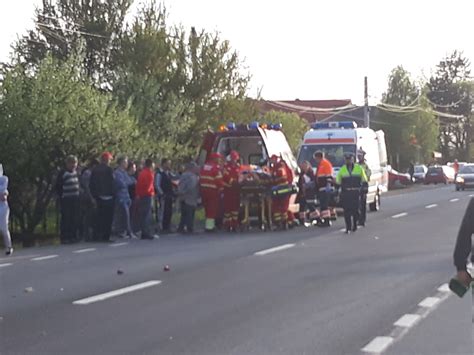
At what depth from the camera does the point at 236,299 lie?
39.1ft

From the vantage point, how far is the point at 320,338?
9391 millimetres

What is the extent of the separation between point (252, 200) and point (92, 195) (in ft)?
12.9

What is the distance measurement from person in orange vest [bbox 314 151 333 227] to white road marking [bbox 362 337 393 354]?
14665mm

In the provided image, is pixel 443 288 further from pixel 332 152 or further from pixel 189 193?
pixel 332 152

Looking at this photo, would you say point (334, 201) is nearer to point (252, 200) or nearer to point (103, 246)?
point (252, 200)

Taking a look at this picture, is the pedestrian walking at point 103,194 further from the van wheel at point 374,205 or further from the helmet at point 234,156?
the van wheel at point 374,205

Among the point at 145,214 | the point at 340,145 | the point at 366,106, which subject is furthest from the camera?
the point at 366,106

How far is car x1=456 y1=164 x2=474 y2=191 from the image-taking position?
169 ft

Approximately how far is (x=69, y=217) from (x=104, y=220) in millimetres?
698

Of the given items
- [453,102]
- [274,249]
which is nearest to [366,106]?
[274,249]

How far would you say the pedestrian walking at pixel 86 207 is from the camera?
20.8 m

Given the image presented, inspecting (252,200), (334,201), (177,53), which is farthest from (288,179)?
(177,53)

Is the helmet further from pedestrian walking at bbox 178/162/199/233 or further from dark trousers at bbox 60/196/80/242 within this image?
dark trousers at bbox 60/196/80/242

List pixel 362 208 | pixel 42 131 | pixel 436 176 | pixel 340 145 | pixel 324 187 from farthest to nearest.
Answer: pixel 436 176 → pixel 340 145 → pixel 324 187 → pixel 362 208 → pixel 42 131
